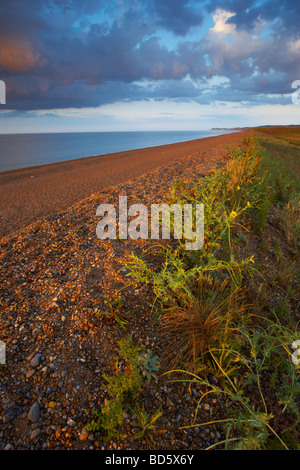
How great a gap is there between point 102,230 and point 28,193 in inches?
202

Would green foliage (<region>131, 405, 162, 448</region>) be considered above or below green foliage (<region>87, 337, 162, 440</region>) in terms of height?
below

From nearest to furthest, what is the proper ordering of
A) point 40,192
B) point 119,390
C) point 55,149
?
point 119,390, point 40,192, point 55,149

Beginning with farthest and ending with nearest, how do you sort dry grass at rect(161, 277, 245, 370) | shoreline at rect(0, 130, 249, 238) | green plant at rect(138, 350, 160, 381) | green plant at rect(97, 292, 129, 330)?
shoreline at rect(0, 130, 249, 238) < green plant at rect(97, 292, 129, 330) < dry grass at rect(161, 277, 245, 370) < green plant at rect(138, 350, 160, 381)

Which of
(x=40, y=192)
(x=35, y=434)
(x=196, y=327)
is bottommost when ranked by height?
(x=35, y=434)

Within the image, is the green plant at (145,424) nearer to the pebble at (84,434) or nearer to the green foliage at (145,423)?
the green foliage at (145,423)

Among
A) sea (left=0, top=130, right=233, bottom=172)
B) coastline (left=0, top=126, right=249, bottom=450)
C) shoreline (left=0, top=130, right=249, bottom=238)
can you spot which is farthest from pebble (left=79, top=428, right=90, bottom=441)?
sea (left=0, top=130, right=233, bottom=172)

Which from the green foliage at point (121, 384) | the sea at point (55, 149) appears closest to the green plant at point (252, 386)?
the green foliage at point (121, 384)

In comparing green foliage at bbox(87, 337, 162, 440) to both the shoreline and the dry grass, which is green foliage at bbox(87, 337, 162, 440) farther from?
the shoreline

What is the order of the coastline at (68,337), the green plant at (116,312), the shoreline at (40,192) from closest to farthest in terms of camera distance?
the coastline at (68,337), the green plant at (116,312), the shoreline at (40,192)

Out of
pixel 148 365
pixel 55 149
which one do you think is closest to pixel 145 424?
pixel 148 365

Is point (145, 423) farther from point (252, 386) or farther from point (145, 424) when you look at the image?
point (252, 386)
